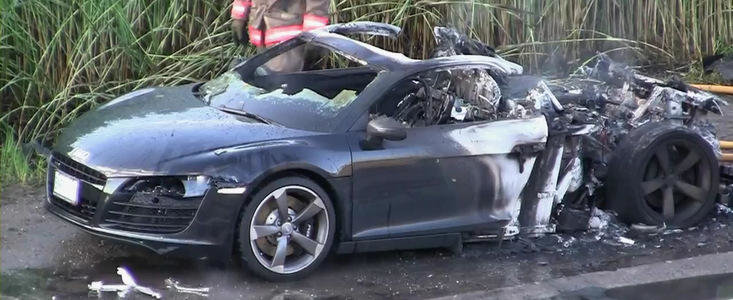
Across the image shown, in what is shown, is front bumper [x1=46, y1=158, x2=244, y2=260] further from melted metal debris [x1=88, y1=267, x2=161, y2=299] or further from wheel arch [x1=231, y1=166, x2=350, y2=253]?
melted metal debris [x1=88, y1=267, x2=161, y2=299]

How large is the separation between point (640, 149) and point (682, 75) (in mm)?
4477

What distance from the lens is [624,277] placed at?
21.3ft

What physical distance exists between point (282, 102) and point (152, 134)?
87 cm

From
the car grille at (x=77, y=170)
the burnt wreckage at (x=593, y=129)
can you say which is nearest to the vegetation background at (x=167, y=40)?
the car grille at (x=77, y=170)

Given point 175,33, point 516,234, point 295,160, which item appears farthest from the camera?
point 175,33

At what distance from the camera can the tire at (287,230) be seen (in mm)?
5883

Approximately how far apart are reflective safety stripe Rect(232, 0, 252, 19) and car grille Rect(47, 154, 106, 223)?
2.85 metres

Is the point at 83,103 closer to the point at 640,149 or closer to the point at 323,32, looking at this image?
the point at 323,32

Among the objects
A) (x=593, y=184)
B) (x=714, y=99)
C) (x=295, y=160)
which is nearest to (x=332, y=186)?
(x=295, y=160)

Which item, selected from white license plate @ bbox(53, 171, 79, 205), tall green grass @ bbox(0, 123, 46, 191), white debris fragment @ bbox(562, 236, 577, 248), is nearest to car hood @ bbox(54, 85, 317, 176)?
white license plate @ bbox(53, 171, 79, 205)

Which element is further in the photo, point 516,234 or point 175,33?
point 175,33

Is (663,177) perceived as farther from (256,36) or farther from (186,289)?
(256,36)

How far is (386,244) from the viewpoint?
6.29 meters

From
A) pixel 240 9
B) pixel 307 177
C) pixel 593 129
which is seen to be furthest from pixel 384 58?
pixel 240 9
